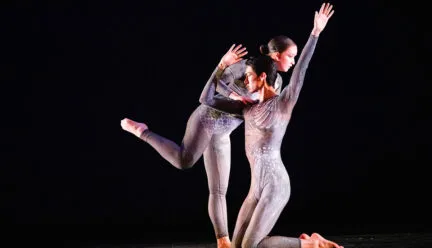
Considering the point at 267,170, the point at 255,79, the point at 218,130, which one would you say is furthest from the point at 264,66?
the point at 218,130

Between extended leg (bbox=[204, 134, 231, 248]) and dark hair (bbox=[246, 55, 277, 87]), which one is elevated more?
dark hair (bbox=[246, 55, 277, 87])

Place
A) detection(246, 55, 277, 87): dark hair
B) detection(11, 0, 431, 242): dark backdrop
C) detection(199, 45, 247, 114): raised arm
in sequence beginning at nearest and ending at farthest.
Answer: detection(246, 55, 277, 87): dark hair, detection(199, 45, 247, 114): raised arm, detection(11, 0, 431, 242): dark backdrop

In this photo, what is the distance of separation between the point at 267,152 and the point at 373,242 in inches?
50.1

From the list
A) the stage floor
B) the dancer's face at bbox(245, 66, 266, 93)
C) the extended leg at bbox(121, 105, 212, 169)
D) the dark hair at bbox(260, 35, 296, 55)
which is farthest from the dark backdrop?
the dancer's face at bbox(245, 66, 266, 93)

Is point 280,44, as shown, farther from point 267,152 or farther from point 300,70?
point 267,152

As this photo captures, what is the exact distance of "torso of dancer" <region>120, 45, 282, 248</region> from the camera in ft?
11.4

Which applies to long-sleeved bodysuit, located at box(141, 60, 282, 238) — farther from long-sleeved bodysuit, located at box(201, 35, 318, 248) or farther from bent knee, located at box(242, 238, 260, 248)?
bent knee, located at box(242, 238, 260, 248)

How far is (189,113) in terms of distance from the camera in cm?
518

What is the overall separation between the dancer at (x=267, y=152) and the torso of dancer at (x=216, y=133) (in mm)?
201

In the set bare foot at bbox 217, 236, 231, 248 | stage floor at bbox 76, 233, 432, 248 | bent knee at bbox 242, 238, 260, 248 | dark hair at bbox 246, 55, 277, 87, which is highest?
dark hair at bbox 246, 55, 277, 87

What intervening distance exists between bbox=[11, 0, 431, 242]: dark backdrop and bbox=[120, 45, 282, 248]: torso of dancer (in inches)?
45.4

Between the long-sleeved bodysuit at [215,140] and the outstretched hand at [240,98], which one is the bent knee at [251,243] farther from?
the outstretched hand at [240,98]

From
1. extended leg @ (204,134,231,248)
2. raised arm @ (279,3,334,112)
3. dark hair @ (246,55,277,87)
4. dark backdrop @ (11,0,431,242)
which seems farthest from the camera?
dark backdrop @ (11,0,431,242)

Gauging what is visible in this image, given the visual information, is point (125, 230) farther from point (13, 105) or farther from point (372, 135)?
point (372, 135)
